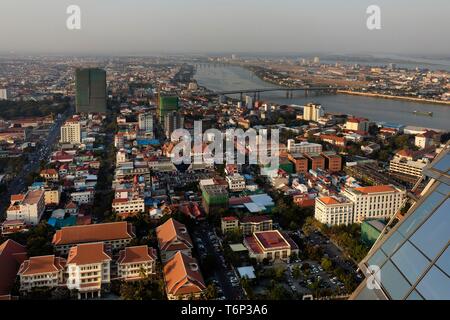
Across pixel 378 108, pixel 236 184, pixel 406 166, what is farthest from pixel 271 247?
pixel 378 108

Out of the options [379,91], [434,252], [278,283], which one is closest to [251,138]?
[278,283]

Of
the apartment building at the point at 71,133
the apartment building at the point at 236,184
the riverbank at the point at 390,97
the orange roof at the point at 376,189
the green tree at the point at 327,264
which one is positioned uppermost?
the riverbank at the point at 390,97

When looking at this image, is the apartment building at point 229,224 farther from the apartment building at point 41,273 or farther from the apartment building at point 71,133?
the apartment building at point 71,133

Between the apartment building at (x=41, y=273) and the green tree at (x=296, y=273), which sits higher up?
the apartment building at (x=41, y=273)

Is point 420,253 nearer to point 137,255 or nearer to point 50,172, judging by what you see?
point 137,255

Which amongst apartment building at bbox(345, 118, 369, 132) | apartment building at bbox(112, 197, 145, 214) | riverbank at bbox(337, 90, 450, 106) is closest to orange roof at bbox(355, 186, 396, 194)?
apartment building at bbox(112, 197, 145, 214)

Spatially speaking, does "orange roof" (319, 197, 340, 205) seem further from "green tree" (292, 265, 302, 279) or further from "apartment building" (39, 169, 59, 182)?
"apartment building" (39, 169, 59, 182)

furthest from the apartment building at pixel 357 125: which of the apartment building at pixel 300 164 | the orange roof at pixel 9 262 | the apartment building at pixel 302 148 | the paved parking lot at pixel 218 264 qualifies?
the orange roof at pixel 9 262
